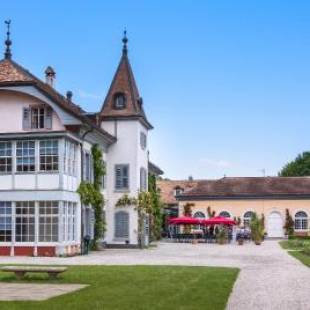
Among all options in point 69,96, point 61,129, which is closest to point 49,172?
point 61,129

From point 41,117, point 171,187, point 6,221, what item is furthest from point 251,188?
point 6,221

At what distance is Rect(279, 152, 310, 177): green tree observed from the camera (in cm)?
9069

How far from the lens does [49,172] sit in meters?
33.3

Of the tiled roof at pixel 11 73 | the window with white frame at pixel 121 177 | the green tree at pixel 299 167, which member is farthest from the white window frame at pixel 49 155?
the green tree at pixel 299 167

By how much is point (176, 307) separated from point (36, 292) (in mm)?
3798

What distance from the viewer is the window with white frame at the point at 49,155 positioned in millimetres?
33375

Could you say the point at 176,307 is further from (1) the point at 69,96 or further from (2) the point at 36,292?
(1) the point at 69,96

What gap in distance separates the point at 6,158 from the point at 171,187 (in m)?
40.1

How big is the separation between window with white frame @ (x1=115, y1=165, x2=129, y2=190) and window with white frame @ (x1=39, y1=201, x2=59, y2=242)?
975 centimetres

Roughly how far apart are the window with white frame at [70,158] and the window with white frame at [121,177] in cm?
748

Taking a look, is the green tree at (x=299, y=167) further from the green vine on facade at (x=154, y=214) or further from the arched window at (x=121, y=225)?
the arched window at (x=121, y=225)

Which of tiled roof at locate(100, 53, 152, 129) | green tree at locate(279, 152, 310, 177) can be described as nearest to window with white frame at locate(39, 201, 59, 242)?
tiled roof at locate(100, 53, 152, 129)

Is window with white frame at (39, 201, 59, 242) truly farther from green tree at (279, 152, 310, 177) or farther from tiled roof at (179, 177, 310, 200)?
green tree at (279, 152, 310, 177)

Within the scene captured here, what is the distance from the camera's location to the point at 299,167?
92.1 m
